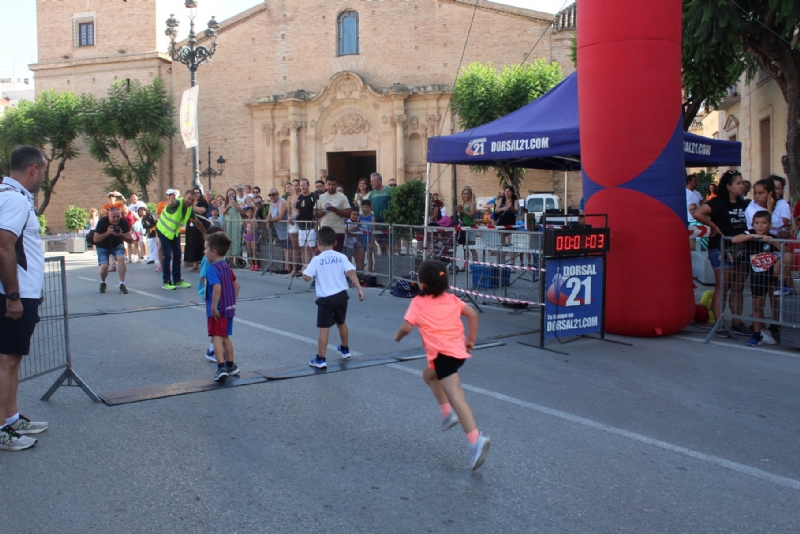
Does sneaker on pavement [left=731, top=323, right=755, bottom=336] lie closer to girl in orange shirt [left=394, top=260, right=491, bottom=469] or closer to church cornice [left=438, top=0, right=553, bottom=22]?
girl in orange shirt [left=394, top=260, right=491, bottom=469]

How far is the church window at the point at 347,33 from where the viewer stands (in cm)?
3359

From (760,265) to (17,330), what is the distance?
7303 mm

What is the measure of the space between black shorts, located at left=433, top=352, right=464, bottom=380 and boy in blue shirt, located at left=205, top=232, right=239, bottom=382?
263 centimetres

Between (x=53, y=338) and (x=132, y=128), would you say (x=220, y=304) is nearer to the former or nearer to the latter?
(x=53, y=338)

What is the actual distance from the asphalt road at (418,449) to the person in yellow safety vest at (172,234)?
17.6 ft

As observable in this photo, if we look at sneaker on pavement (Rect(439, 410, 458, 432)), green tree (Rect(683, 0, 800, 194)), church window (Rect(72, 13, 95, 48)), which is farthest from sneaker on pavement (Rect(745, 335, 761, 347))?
church window (Rect(72, 13, 95, 48))

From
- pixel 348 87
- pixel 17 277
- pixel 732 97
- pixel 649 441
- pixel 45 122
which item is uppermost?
pixel 348 87

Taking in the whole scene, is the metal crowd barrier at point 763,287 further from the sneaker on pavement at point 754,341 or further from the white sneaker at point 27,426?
the white sneaker at point 27,426

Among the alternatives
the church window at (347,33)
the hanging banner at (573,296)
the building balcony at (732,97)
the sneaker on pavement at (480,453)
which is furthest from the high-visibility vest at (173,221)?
the church window at (347,33)

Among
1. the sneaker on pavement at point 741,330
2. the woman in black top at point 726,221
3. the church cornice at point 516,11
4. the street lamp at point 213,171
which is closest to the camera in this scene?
the woman in black top at point 726,221

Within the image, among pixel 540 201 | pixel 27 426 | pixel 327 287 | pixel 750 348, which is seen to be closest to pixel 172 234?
pixel 327 287

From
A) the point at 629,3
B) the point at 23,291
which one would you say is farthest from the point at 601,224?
the point at 23,291

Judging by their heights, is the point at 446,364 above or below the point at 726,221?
below

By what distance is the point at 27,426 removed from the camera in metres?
5.16
